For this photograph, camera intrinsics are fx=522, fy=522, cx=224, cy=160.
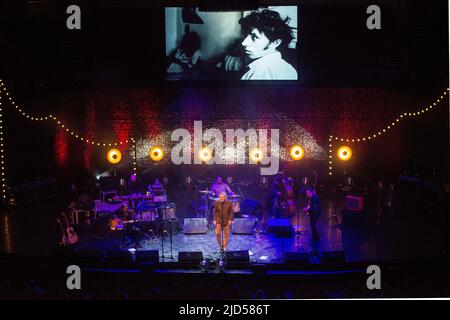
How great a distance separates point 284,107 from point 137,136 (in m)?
5.94

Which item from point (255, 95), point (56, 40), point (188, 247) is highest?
point (56, 40)

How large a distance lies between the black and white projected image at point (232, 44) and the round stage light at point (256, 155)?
288cm

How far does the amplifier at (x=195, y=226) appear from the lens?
45.6 feet

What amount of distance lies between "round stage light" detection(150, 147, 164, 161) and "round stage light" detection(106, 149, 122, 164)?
1.29 metres

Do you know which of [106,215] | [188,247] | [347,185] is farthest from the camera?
[347,185]

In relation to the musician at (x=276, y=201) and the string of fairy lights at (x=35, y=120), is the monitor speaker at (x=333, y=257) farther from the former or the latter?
the string of fairy lights at (x=35, y=120)

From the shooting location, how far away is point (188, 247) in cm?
1259

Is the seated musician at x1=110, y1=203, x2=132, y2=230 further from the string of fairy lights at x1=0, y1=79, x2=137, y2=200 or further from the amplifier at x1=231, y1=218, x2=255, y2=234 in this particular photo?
the string of fairy lights at x1=0, y1=79, x2=137, y2=200

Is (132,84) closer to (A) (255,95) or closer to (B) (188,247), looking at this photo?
(A) (255,95)

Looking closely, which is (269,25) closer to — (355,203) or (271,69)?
(271,69)

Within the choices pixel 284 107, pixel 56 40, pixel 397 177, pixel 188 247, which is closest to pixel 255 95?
pixel 284 107

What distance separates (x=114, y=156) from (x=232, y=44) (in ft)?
20.7

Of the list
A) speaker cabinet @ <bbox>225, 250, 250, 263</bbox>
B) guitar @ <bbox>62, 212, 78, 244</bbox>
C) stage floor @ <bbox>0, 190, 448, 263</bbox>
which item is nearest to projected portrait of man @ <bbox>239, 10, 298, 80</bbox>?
stage floor @ <bbox>0, 190, 448, 263</bbox>

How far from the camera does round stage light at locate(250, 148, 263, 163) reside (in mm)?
20578
